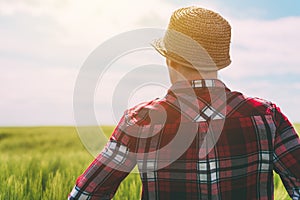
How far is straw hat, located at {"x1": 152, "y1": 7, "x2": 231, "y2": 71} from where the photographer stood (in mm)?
1618

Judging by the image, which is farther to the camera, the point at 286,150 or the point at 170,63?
the point at 286,150

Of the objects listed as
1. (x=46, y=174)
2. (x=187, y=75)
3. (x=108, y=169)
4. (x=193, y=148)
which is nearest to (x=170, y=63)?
(x=187, y=75)

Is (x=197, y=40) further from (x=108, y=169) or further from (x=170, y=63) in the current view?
(x=108, y=169)

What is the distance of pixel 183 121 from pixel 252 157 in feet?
0.93

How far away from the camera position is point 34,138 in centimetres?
761

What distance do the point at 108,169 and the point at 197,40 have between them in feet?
1.78

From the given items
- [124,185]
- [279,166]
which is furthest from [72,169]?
[279,166]

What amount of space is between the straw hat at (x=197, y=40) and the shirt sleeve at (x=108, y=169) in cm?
30

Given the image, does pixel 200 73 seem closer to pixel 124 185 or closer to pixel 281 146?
pixel 281 146

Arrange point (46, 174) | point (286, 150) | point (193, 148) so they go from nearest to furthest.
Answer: point (193, 148), point (286, 150), point (46, 174)

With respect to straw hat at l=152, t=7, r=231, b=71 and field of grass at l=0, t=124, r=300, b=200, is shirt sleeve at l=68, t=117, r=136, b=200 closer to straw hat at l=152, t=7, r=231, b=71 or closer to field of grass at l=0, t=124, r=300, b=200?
straw hat at l=152, t=7, r=231, b=71

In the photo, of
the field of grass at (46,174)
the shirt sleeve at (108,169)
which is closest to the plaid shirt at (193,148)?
the shirt sleeve at (108,169)

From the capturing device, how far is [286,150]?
1.75 meters

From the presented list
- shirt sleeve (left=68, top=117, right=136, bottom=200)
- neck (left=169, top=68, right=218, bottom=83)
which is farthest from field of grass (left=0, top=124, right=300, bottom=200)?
neck (left=169, top=68, right=218, bottom=83)
